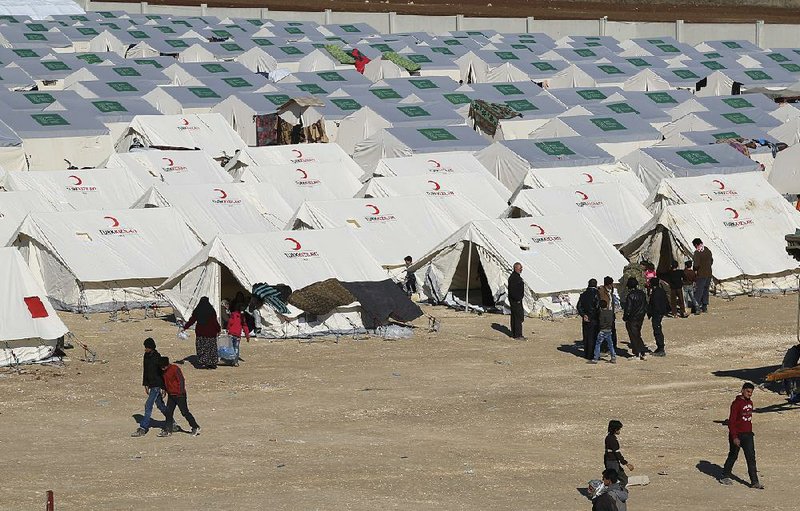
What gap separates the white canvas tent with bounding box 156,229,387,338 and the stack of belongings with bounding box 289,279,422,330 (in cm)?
13

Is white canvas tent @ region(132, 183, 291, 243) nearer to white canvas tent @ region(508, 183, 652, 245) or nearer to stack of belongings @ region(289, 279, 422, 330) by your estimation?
stack of belongings @ region(289, 279, 422, 330)

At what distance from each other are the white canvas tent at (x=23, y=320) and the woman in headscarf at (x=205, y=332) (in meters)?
2.02

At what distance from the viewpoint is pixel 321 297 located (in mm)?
26391

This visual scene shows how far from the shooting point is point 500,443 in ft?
65.0

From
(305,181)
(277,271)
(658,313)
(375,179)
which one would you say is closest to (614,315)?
(658,313)

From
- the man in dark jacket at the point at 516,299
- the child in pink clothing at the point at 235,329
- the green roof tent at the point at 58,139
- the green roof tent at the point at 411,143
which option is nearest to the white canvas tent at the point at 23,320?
the child in pink clothing at the point at 235,329

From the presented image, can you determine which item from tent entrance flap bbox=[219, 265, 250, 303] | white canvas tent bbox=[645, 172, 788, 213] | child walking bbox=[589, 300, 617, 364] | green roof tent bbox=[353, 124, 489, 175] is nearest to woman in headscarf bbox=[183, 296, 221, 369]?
tent entrance flap bbox=[219, 265, 250, 303]

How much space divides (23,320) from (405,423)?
6.46 meters

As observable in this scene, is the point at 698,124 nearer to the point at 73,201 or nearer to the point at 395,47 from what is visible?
the point at 73,201

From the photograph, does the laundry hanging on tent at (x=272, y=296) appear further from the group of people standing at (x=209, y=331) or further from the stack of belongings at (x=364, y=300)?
the group of people standing at (x=209, y=331)

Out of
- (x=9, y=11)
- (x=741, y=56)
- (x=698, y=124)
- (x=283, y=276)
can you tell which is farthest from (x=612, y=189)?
(x=9, y=11)

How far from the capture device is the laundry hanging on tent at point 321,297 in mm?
26297

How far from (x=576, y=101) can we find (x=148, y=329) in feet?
79.8

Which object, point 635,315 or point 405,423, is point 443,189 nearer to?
point 635,315
